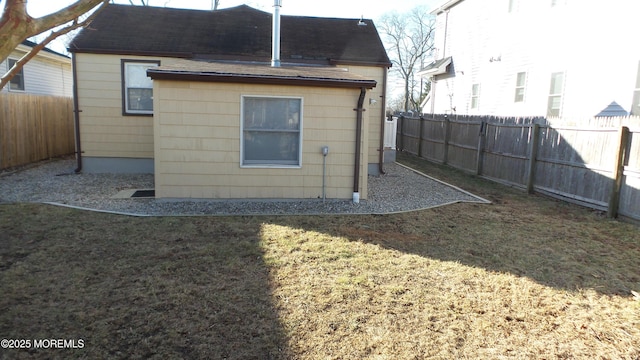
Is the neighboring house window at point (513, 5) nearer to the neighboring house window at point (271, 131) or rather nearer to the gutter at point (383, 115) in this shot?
the gutter at point (383, 115)

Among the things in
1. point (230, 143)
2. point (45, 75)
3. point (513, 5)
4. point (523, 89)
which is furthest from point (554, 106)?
point (45, 75)

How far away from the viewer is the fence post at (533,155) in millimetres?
9984

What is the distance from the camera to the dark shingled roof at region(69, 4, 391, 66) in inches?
451

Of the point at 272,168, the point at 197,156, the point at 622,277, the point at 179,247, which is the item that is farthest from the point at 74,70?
the point at 622,277

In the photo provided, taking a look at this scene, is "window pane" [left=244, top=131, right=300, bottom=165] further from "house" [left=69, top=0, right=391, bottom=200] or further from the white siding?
the white siding

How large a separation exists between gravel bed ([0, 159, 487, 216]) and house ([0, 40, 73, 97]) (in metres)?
7.78

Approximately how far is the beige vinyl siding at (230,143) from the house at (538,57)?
7101mm

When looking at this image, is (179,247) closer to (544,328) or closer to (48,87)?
(544,328)

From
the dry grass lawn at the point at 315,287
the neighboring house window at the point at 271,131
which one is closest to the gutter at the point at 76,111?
the dry grass lawn at the point at 315,287

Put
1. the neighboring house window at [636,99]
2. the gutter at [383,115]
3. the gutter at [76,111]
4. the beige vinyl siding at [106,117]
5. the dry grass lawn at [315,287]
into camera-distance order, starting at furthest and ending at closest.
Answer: the gutter at [383,115] → the beige vinyl siding at [106,117] → the gutter at [76,111] → the neighboring house window at [636,99] → the dry grass lawn at [315,287]

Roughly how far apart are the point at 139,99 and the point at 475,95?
12.7m

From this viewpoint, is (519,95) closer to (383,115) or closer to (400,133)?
(383,115)

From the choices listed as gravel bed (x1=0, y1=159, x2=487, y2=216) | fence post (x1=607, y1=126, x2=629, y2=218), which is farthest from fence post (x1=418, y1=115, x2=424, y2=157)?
fence post (x1=607, y1=126, x2=629, y2=218)

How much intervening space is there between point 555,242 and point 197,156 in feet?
20.2
